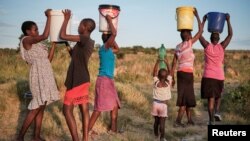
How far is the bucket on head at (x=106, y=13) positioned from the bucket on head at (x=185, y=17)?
59.0 inches

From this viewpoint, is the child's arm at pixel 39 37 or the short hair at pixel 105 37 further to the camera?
the short hair at pixel 105 37

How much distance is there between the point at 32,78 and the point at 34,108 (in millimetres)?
434

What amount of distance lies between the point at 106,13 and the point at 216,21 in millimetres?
2447

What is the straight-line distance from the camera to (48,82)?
5746 mm

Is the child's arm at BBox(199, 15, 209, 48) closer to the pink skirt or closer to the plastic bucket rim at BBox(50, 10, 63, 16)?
the pink skirt

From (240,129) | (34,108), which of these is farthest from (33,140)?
(240,129)

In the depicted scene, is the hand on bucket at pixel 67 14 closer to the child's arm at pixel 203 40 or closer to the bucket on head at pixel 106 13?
the bucket on head at pixel 106 13

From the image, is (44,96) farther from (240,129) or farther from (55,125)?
(240,129)

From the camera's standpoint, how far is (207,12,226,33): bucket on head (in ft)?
24.0

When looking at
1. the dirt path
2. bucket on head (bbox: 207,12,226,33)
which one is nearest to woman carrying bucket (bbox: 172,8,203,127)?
bucket on head (bbox: 207,12,226,33)

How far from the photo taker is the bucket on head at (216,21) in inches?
288

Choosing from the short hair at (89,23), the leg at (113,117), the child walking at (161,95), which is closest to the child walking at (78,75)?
the short hair at (89,23)

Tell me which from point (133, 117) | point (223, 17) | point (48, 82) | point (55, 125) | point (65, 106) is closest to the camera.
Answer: point (65, 106)

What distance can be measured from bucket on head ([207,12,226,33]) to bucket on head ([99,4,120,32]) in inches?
85.6
